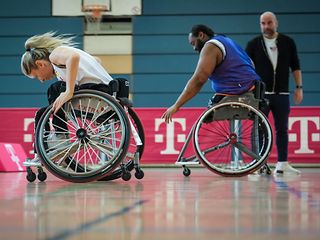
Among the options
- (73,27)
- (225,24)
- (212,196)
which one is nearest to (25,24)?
(73,27)

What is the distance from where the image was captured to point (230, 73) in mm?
3182

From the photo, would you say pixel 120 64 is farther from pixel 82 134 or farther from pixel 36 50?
pixel 82 134

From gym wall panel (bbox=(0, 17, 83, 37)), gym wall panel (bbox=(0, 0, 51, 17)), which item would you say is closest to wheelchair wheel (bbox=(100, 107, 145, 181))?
gym wall panel (bbox=(0, 17, 83, 37))

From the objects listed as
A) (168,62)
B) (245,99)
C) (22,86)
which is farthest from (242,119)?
(22,86)

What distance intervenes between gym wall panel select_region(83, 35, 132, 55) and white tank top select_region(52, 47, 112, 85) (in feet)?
19.3

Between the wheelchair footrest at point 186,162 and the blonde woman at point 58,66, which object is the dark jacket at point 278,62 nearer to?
the wheelchair footrest at point 186,162

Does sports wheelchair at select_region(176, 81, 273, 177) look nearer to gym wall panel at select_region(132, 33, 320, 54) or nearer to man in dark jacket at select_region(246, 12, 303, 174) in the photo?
man in dark jacket at select_region(246, 12, 303, 174)

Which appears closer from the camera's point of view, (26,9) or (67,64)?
(67,64)

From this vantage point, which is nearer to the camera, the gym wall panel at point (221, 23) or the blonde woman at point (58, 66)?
the blonde woman at point (58, 66)

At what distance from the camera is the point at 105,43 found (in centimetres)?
868

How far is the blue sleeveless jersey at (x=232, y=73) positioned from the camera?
3145 mm

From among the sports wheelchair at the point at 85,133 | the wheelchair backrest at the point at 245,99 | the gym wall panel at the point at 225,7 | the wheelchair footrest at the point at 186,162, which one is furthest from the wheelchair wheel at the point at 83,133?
the gym wall panel at the point at 225,7

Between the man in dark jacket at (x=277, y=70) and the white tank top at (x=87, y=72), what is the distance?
1.56 meters

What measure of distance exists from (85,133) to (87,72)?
1.13 ft
